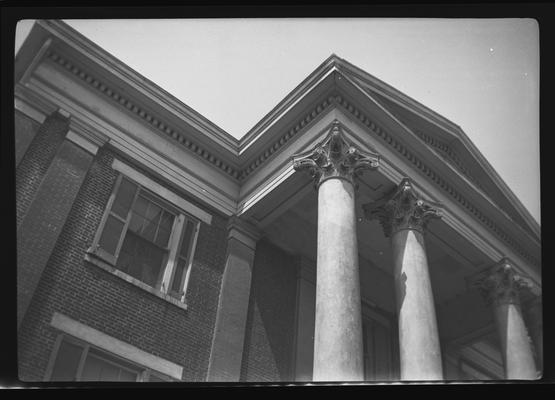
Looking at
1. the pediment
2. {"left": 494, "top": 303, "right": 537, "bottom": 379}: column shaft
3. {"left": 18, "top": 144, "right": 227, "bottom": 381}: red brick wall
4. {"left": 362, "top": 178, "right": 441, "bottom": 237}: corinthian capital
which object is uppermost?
the pediment

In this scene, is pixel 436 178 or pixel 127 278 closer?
pixel 127 278

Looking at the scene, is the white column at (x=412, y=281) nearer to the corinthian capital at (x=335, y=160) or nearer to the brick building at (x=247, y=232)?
the brick building at (x=247, y=232)

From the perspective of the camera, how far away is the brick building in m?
9.86

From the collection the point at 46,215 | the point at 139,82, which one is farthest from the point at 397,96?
the point at 46,215

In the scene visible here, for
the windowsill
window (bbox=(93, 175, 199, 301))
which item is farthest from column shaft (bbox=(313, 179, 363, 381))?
window (bbox=(93, 175, 199, 301))

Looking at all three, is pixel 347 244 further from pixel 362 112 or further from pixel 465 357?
pixel 465 357

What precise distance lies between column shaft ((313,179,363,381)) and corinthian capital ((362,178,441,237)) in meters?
1.55

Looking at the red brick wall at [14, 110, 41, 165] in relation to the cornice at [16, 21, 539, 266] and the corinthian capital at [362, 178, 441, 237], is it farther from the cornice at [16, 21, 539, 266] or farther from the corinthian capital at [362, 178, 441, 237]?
the corinthian capital at [362, 178, 441, 237]

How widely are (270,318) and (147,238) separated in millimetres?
3507

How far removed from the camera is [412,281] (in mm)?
11367

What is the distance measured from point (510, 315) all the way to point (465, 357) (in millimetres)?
4656

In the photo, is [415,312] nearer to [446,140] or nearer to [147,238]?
[446,140]

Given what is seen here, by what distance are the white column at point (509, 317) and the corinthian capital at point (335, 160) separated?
17.3 feet

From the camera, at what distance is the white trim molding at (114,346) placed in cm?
953
